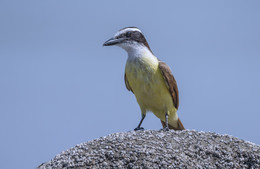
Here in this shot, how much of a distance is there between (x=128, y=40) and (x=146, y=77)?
1.01m

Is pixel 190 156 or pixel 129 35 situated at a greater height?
pixel 129 35

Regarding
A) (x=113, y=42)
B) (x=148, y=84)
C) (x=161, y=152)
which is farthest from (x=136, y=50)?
(x=161, y=152)

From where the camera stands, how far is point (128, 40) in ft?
32.1

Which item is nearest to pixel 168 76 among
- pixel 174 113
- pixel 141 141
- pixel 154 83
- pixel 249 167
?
pixel 154 83

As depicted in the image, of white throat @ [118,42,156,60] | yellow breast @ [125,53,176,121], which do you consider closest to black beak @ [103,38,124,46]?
white throat @ [118,42,156,60]

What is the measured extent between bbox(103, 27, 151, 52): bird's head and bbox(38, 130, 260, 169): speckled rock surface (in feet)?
6.58

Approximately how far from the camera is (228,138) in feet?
29.7

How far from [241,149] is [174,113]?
1.97 m

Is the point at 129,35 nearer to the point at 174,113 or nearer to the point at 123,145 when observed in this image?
the point at 174,113

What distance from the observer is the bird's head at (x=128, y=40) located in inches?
384

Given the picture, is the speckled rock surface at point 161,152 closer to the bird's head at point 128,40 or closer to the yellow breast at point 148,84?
the yellow breast at point 148,84

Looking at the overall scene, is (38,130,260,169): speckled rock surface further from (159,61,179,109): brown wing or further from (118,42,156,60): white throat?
(118,42,156,60): white throat

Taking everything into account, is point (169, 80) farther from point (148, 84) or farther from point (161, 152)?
point (161, 152)

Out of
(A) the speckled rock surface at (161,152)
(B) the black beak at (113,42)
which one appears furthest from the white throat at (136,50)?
(A) the speckled rock surface at (161,152)
